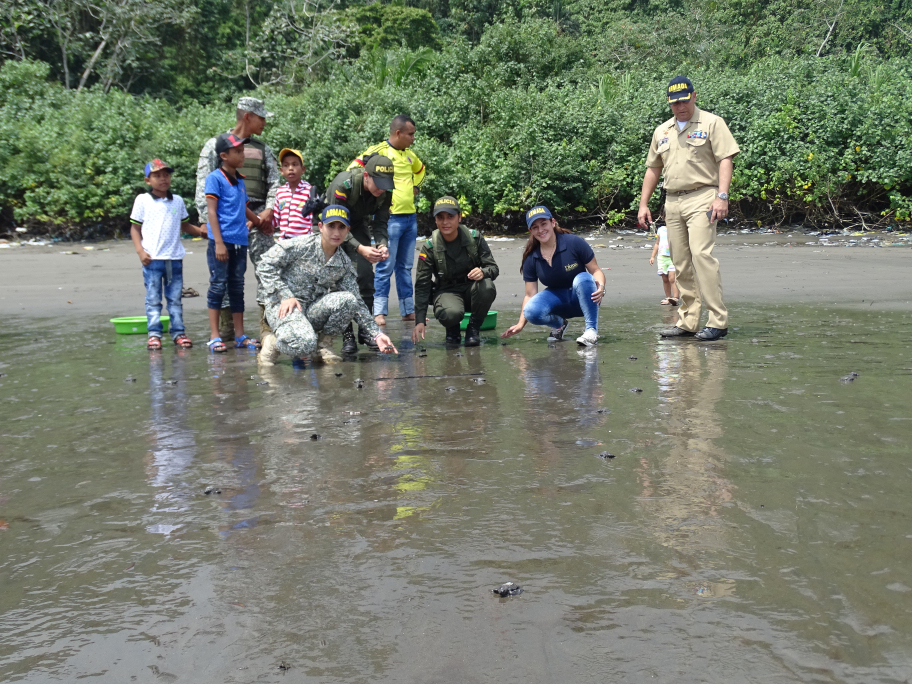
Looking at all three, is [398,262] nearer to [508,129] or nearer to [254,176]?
[254,176]

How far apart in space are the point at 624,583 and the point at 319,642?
3.25 feet

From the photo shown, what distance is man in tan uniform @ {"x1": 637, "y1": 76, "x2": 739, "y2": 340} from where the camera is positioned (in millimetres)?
7465

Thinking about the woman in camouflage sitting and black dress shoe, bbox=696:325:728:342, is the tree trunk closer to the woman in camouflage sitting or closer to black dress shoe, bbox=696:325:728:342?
the woman in camouflage sitting

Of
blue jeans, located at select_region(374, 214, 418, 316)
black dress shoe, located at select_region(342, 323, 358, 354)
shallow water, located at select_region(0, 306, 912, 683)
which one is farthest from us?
blue jeans, located at select_region(374, 214, 418, 316)

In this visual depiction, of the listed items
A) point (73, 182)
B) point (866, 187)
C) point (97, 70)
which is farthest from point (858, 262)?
point (97, 70)

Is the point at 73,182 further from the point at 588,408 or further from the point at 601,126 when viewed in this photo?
the point at 588,408

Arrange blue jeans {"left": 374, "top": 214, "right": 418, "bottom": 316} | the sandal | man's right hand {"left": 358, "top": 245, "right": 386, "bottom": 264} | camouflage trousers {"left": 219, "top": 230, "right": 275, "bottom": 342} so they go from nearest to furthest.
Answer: man's right hand {"left": 358, "top": 245, "right": 386, "bottom": 264}, the sandal, camouflage trousers {"left": 219, "top": 230, "right": 275, "bottom": 342}, blue jeans {"left": 374, "top": 214, "right": 418, "bottom": 316}

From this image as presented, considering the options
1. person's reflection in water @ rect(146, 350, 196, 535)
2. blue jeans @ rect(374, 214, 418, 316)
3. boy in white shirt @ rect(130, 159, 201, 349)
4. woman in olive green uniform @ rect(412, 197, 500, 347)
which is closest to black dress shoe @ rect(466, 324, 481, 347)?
woman in olive green uniform @ rect(412, 197, 500, 347)

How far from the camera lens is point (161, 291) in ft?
26.3

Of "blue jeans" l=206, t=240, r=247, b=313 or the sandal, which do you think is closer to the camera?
"blue jeans" l=206, t=240, r=247, b=313

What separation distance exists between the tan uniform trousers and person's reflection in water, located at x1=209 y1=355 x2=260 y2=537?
150 inches

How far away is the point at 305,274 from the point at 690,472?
4030 millimetres

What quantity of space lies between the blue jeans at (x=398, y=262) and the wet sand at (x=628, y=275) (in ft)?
5.47

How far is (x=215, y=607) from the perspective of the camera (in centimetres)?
284
